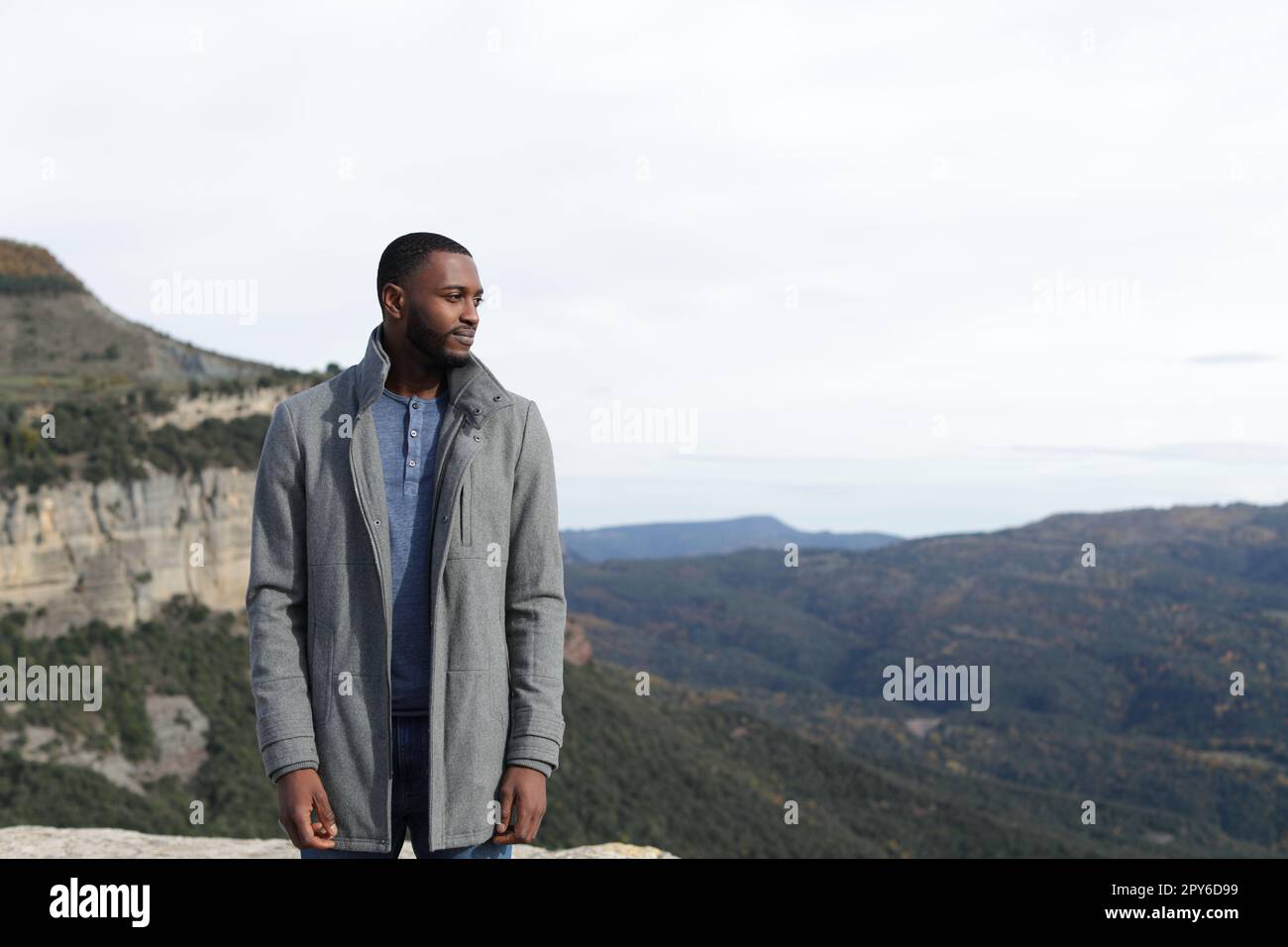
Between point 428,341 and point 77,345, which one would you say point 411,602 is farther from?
point 77,345

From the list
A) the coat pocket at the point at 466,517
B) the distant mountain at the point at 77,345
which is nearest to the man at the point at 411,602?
the coat pocket at the point at 466,517

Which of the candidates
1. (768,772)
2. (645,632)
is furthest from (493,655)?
(645,632)

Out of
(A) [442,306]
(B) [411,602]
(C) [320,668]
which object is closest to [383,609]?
(B) [411,602]

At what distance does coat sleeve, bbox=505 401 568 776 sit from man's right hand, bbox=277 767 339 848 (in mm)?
511

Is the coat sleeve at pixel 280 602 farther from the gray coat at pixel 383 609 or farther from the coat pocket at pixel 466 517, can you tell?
the coat pocket at pixel 466 517

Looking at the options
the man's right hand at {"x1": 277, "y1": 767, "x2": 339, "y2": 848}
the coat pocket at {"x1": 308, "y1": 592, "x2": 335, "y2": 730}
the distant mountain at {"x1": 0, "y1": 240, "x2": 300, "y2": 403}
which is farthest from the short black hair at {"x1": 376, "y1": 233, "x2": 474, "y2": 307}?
the distant mountain at {"x1": 0, "y1": 240, "x2": 300, "y2": 403}

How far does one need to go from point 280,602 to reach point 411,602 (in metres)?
0.37

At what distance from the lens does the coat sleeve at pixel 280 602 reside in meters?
2.92

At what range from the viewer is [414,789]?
3.01m

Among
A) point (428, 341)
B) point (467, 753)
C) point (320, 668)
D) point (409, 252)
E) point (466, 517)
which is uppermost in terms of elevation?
point (409, 252)

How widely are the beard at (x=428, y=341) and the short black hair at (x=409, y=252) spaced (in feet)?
0.39

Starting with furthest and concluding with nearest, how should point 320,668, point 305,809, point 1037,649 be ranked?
point 1037,649 → point 320,668 → point 305,809
